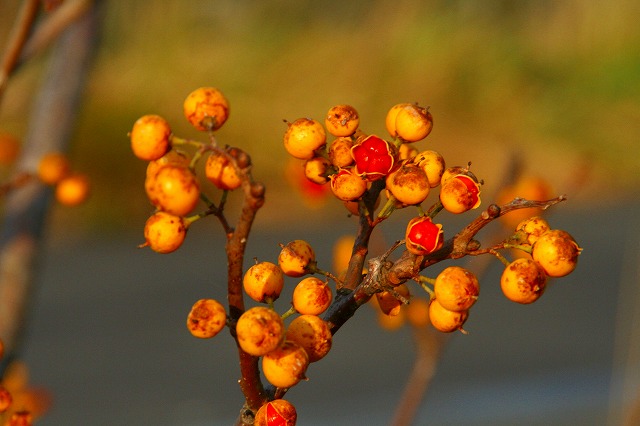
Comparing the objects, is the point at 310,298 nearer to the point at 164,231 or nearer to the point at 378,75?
the point at 164,231

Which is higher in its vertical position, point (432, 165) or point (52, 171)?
point (52, 171)

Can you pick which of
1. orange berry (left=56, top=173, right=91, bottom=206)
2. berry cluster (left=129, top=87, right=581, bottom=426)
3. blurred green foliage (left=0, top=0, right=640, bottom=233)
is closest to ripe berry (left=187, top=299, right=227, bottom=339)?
berry cluster (left=129, top=87, right=581, bottom=426)

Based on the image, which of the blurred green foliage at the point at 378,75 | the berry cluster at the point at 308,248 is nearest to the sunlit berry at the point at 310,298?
the berry cluster at the point at 308,248

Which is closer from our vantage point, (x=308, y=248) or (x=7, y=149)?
(x=308, y=248)

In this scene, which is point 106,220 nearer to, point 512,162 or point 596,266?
point 596,266

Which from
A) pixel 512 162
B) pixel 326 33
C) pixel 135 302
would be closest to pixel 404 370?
pixel 135 302

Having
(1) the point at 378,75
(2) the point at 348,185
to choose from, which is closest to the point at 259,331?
(2) the point at 348,185

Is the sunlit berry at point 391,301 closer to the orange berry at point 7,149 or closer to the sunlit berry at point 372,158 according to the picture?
the sunlit berry at point 372,158
